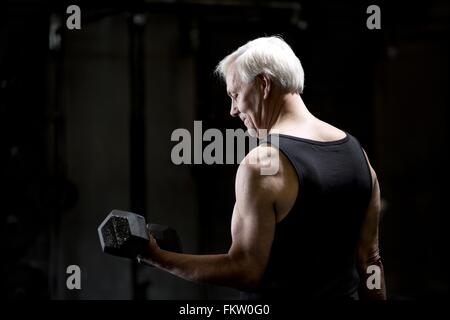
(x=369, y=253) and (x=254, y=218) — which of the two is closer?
(x=254, y=218)

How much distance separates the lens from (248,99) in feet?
4.40

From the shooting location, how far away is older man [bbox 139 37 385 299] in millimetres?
1139

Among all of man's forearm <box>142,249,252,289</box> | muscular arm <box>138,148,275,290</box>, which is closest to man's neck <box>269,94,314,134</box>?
muscular arm <box>138,148,275,290</box>

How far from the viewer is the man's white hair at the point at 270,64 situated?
128cm

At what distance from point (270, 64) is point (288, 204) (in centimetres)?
33

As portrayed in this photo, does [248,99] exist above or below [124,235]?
above

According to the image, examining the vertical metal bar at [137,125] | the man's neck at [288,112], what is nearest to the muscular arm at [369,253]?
the man's neck at [288,112]

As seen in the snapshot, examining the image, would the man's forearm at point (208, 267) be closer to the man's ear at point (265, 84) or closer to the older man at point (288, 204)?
the older man at point (288, 204)

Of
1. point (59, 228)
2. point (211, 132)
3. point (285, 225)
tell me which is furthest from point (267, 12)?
point (285, 225)

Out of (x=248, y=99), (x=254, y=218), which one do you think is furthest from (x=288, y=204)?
(x=248, y=99)

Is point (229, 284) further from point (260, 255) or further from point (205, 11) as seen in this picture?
point (205, 11)

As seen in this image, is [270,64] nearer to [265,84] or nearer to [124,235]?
[265,84]

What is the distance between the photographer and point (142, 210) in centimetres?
252

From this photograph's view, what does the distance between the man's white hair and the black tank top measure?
0.56ft
